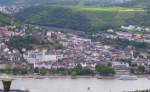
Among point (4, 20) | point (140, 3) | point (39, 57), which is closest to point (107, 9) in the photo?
point (140, 3)

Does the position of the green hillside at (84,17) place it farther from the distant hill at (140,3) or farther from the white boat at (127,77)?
the white boat at (127,77)

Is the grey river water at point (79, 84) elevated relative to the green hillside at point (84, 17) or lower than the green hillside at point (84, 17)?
elevated

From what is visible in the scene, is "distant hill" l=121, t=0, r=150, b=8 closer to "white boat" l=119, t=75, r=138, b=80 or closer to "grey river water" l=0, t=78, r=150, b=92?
"white boat" l=119, t=75, r=138, b=80

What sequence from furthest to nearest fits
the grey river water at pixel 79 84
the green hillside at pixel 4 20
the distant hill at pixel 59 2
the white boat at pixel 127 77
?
the distant hill at pixel 59 2, the green hillside at pixel 4 20, the white boat at pixel 127 77, the grey river water at pixel 79 84

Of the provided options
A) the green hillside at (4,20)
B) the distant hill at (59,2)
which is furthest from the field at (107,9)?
the green hillside at (4,20)

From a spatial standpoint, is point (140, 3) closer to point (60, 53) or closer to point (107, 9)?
point (107, 9)

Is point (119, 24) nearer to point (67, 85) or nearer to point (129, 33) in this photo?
point (129, 33)

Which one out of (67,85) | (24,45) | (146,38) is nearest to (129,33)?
(146,38)

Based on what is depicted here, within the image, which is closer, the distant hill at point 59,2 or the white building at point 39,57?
the white building at point 39,57
